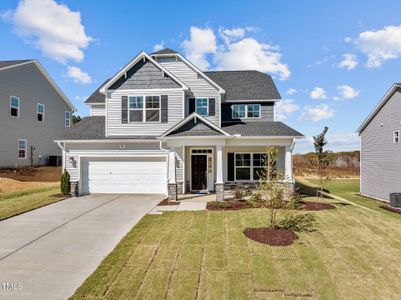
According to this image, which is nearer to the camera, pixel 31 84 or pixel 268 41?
pixel 268 41

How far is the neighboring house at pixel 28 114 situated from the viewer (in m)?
21.1

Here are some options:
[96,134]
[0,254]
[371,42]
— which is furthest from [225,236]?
[371,42]

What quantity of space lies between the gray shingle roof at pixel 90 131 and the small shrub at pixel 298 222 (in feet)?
28.4

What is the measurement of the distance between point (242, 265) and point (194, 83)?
40.1 ft

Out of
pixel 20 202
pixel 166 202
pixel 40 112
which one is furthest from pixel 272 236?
pixel 40 112

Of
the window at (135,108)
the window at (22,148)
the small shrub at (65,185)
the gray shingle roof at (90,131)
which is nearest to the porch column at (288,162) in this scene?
the gray shingle roof at (90,131)

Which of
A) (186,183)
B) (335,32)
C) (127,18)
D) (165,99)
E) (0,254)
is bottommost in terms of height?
(0,254)

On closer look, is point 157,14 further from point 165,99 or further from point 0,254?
point 0,254

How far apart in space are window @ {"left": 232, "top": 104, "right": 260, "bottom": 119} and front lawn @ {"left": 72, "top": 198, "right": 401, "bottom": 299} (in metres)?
9.07

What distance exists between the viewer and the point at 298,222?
8.89 meters

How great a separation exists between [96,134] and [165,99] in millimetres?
4775

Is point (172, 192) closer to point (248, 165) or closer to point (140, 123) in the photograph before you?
point (140, 123)

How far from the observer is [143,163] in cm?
1470

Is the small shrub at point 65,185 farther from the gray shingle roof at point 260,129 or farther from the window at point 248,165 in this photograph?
the window at point 248,165
